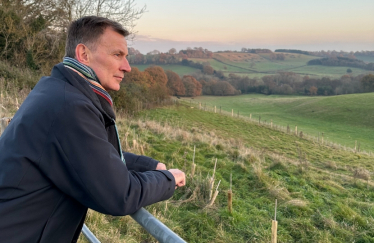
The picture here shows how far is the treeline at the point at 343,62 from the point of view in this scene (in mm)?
123938

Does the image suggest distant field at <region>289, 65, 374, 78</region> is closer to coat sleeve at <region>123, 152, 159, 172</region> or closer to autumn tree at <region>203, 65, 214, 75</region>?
autumn tree at <region>203, 65, 214, 75</region>

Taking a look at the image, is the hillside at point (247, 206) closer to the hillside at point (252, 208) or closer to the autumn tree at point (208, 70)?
the hillside at point (252, 208)

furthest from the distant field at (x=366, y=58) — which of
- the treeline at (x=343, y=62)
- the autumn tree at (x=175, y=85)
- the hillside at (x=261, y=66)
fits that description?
the autumn tree at (x=175, y=85)

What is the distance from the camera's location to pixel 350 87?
82812mm

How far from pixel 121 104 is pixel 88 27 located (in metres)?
26.2

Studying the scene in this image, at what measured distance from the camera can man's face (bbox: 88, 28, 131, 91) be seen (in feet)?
Answer: 5.85

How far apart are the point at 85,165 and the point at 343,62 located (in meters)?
154

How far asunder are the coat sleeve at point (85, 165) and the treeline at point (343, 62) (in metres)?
147

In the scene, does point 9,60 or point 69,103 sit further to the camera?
point 9,60

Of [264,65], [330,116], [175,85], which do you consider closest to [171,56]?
[175,85]

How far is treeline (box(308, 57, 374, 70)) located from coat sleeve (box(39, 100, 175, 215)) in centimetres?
14700

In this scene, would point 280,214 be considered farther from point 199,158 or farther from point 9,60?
point 9,60

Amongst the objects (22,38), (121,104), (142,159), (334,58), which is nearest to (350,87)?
(334,58)

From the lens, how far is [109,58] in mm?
1813
